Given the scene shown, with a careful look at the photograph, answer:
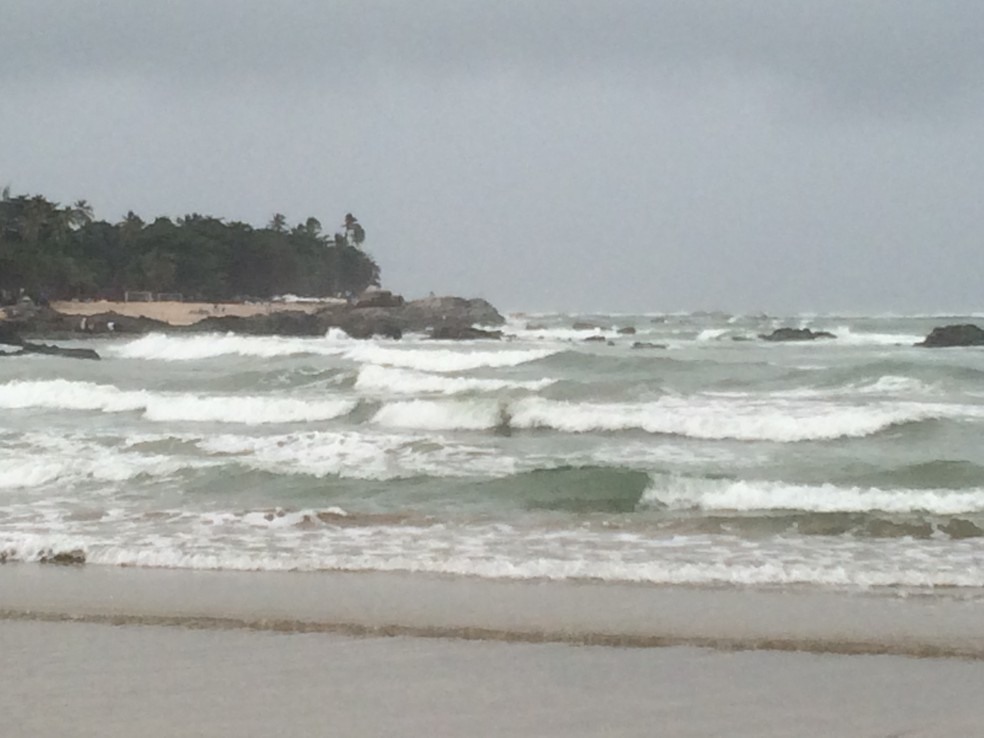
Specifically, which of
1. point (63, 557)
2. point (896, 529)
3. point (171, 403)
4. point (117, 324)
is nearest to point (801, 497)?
point (896, 529)

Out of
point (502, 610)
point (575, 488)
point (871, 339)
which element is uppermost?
point (871, 339)

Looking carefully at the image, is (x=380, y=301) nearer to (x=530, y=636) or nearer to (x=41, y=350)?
(x=41, y=350)

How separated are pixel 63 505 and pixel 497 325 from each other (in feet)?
181

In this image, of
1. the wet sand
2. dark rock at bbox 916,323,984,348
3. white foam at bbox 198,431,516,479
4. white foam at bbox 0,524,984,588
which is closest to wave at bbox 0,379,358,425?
white foam at bbox 198,431,516,479

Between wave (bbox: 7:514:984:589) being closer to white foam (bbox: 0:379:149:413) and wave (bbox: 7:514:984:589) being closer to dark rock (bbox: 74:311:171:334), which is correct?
white foam (bbox: 0:379:149:413)

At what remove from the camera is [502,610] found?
245 inches

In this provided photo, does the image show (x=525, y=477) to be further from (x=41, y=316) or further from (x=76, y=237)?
(x=76, y=237)

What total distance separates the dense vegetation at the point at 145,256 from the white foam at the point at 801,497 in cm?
6233

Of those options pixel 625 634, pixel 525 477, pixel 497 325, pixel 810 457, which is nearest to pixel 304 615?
pixel 625 634

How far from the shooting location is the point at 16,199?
7612 centimetres

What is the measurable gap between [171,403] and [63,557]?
11398 millimetres

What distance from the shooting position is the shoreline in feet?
18.4

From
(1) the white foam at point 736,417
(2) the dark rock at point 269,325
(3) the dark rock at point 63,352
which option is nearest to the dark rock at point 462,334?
(2) the dark rock at point 269,325

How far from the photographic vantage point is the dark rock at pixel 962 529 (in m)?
8.55
